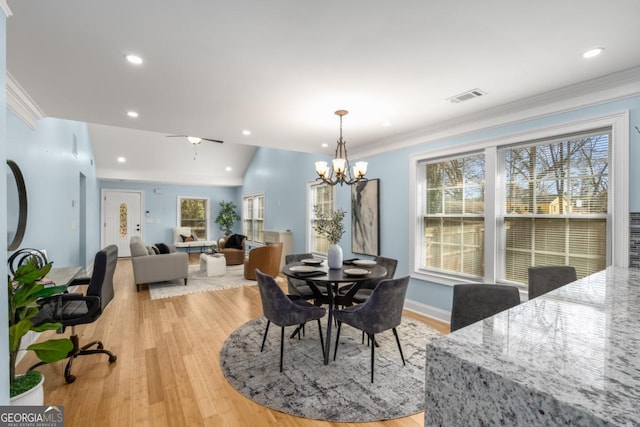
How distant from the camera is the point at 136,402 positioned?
84.4 inches

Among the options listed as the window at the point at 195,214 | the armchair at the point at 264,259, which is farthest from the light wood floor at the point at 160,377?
the window at the point at 195,214

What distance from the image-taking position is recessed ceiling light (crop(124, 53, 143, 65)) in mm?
2164

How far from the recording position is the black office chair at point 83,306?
2.43 metres

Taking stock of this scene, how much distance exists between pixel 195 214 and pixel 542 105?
984 centimetres

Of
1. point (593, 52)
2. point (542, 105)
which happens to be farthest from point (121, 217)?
point (593, 52)

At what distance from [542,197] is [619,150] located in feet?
2.27

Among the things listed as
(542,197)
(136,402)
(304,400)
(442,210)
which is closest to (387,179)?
(442,210)

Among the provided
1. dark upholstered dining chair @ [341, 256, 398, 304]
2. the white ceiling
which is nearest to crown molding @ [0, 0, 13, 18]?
the white ceiling

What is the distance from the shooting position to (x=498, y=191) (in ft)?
10.8

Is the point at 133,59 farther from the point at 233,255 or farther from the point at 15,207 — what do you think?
the point at 233,255

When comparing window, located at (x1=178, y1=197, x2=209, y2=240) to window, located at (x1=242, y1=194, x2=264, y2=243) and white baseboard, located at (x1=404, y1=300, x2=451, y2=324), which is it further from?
white baseboard, located at (x1=404, y1=300, x2=451, y2=324)

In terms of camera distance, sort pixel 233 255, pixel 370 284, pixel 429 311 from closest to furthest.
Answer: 1. pixel 370 284
2. pixel 429 311
3. pixel 233 255

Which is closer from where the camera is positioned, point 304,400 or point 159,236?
point 304,400

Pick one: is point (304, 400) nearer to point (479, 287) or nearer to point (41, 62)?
point (479, 287)
